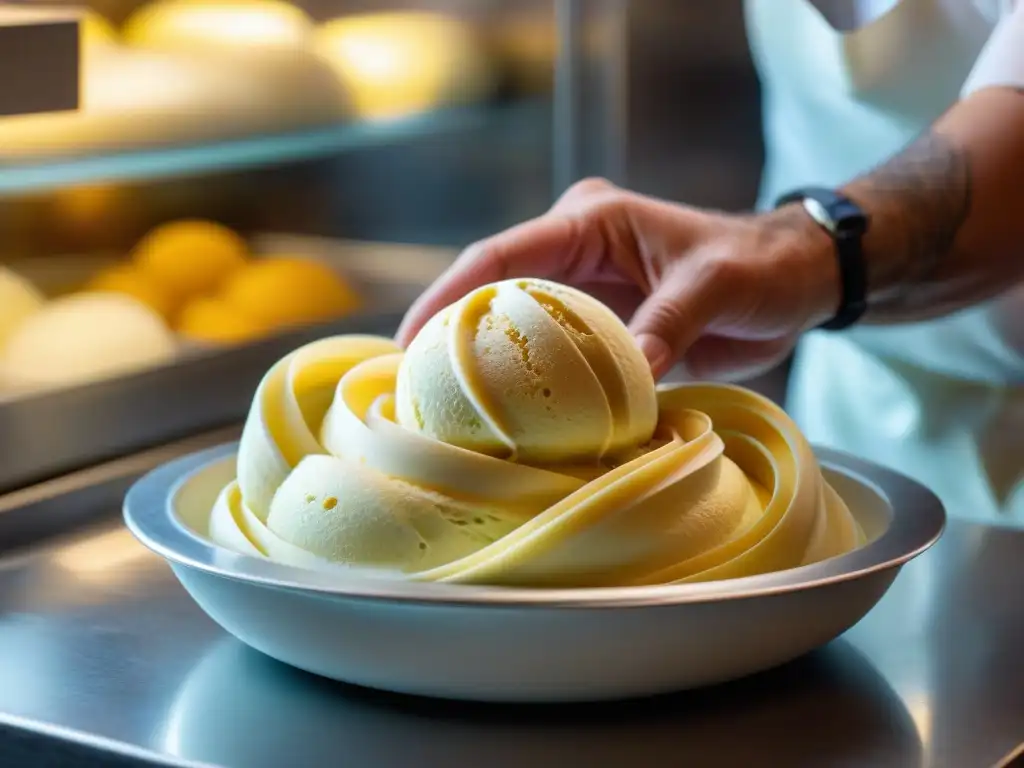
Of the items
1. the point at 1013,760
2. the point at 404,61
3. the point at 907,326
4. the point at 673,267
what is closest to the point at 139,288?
the point at 404,61

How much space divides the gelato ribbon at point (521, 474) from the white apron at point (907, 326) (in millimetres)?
740

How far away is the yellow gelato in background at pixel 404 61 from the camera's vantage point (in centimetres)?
165

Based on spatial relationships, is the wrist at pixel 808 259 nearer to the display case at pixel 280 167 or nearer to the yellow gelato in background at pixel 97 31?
the display case at pixel 280 167

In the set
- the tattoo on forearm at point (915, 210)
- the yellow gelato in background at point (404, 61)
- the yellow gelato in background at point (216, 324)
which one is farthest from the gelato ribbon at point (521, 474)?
the yellow gelato in background at point (404, 61)

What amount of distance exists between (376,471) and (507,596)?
0.48 feet

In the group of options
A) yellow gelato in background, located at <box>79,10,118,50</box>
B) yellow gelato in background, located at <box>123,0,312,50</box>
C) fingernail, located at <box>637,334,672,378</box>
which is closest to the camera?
fingernail, located at <box>637,334,672,378</box>

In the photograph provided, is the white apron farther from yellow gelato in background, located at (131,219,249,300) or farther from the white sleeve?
yellow gelato in background, located at (131,219,249,300)

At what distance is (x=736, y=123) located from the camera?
195 cm

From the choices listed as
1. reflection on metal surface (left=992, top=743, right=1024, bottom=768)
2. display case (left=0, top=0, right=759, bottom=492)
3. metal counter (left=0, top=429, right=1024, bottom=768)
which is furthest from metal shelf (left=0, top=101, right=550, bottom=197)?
reflection on metal surface (left=992, top=743, right=1024, bottom=768)

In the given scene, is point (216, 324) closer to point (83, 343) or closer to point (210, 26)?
point (83, 343)

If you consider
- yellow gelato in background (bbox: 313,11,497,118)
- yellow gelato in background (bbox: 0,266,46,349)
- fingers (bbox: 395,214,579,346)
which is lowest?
yellow gelato in background (bbox: 0,266,46,349)

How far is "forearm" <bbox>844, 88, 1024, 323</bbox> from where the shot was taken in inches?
49.5

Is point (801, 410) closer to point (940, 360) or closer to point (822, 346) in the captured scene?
point (822, 346)

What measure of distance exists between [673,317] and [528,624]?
1.31 ft
